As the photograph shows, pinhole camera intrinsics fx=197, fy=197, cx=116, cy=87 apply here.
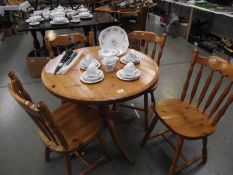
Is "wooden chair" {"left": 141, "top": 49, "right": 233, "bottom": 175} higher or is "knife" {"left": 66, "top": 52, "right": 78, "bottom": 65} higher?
"knife" {"left": 66, "top": 52, "right": 78, "bottom": 65}

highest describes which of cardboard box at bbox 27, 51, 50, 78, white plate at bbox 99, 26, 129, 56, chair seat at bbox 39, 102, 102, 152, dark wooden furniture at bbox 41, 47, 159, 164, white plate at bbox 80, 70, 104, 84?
white plate at bbox 99, 26, 129, 56

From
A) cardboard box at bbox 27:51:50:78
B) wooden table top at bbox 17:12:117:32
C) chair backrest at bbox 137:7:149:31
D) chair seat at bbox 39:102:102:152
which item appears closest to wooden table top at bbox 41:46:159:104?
chair seat at bbox 39:102:102:152

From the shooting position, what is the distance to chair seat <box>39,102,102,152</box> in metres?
1.27

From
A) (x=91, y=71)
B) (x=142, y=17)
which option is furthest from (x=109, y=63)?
(x=142, y=17)

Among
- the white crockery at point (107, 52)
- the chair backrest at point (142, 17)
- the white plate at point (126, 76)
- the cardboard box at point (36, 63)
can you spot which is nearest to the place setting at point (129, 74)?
the white plate at point (126, 76)

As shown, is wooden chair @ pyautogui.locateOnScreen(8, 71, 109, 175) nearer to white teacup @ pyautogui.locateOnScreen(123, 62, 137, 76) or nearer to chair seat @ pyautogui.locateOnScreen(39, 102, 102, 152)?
chair seat @ pyautogui.locateOnScreen(39, 102, 102, 152)

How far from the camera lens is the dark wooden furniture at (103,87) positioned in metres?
1.23

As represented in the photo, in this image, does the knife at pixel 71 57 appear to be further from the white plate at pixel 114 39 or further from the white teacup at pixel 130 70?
the white teacup at pixel 130 70

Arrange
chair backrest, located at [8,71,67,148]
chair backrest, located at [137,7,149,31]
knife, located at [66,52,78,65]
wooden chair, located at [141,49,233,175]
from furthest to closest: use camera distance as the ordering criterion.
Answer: chair backrest, located at [137,7,149,31]
knife, located at [66,52,78,65]
wooden chair, located at [141,49,233,175]
chair backrest, located at [8,71,67,148]

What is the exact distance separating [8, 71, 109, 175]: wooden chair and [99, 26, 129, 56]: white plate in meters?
0.63

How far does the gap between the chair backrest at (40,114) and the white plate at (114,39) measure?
2.85ft

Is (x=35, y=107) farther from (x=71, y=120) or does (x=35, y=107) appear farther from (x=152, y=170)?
(x=152, y=170)

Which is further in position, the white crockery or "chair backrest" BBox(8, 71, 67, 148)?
the white crockery

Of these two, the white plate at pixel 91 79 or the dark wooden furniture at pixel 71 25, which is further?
the dark wooden furniture at pixel 71 25
